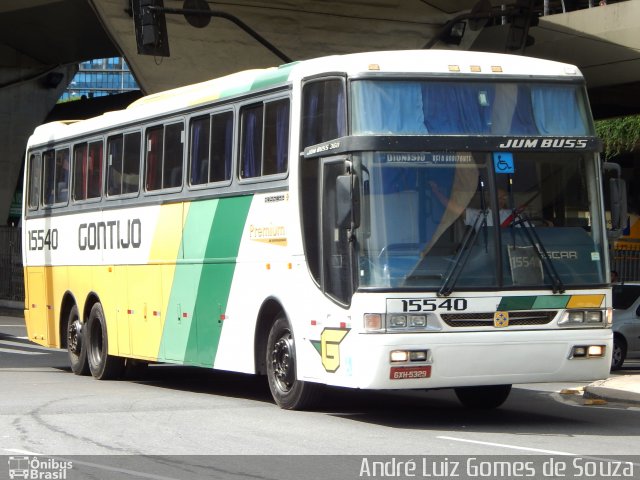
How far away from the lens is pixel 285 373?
1348 centimetres

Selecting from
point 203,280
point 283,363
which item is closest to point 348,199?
point 283,363

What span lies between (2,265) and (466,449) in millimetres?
33359

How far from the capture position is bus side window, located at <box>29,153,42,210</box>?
21.0 m

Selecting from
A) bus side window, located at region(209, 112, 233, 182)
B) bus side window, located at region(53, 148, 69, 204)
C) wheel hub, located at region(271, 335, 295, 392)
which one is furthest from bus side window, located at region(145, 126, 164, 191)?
wheel hub, located at region(271, 335, 295, 392)

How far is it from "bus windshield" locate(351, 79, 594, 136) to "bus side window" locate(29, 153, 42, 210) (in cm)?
993

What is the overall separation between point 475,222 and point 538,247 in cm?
67

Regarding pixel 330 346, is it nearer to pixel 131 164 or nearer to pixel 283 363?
pixel 283 363

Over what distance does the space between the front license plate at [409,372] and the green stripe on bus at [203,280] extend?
3167mm

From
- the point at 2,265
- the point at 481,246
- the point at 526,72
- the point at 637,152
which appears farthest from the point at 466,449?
the point at 637,152

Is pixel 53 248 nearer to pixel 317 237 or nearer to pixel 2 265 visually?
pixel 317 237

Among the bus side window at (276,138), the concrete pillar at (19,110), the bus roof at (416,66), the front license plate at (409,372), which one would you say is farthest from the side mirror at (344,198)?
the concrete pillar at (19,110)

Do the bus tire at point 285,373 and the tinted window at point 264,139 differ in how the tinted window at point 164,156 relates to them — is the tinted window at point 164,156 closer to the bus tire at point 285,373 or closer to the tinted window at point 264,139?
the tinted window at point 264,139

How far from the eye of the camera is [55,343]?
20297mm

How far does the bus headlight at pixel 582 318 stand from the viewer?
12.3 m
